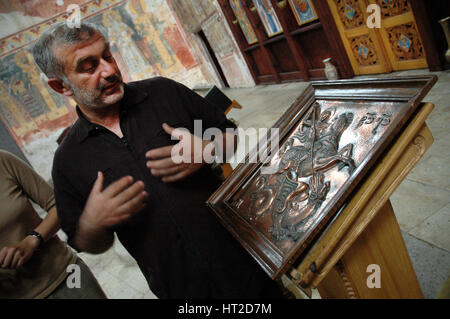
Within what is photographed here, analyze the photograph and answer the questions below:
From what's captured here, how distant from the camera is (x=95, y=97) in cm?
118

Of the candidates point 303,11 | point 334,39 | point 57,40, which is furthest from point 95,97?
point 303,11

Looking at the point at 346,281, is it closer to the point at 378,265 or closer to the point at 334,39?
the point at 378,265

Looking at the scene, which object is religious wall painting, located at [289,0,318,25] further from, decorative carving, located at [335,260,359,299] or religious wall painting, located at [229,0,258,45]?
decorative carving, located at [335,260,359,299]

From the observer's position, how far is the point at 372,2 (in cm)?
414

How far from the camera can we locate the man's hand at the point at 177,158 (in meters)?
1.08

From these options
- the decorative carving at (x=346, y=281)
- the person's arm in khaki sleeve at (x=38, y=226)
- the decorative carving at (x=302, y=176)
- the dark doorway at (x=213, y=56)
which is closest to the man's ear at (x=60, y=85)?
the person's arm in khaki sleeve at (x=38, y=226)

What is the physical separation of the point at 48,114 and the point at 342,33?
1039cm

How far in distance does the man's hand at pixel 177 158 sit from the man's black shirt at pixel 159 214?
0.12m

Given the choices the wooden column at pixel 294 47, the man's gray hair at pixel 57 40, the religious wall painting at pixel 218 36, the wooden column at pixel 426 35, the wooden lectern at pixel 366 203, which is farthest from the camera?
the religious wall painting at pixel 218 36

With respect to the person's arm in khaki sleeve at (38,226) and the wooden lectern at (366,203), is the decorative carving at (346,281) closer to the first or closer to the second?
the wooden lectern at (366,203)

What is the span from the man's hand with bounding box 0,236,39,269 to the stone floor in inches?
62.9

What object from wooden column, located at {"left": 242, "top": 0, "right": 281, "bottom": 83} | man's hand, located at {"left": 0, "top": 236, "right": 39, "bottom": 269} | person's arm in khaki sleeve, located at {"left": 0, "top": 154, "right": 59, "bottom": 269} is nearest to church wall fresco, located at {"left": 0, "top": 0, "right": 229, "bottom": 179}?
wooden column, located at {"left": 242, "top": 0, "right": 281, "bottom": 83}

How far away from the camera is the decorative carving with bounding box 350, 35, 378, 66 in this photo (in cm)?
464
